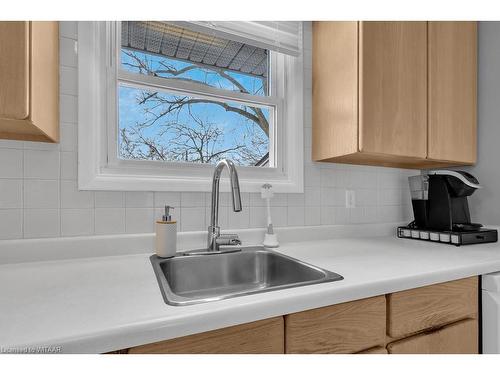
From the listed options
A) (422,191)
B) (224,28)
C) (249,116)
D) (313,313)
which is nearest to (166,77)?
(224,28)

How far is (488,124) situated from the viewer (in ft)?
5.44

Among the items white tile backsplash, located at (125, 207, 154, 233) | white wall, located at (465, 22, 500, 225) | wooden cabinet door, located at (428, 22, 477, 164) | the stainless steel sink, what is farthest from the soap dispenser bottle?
white wall, located at (465, 22, 500, 225)

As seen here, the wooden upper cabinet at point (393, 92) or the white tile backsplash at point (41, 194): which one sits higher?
the wooden upper cabinet at point (393, 92)

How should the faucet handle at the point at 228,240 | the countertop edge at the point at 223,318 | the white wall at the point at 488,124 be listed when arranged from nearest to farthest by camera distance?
1. the countertop edge at the point at 223,318
2. the faucet handle at the point at 228,240
3. the white wall at the point at 488,124

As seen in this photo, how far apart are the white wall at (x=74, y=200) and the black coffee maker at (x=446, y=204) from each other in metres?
0.55

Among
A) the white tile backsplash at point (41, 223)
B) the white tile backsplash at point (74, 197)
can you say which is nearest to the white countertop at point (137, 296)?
the white tile backsplash at point (41, 223)

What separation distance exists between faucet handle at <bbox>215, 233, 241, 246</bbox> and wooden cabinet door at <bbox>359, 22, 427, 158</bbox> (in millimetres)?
685

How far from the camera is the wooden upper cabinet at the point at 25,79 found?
0.70 m

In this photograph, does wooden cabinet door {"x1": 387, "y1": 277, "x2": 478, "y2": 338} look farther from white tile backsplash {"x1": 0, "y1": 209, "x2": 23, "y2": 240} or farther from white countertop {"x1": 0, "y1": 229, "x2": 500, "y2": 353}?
white tile backsplash {"x1": 0, "y1": 209, "x2": 23, "y2": 240}

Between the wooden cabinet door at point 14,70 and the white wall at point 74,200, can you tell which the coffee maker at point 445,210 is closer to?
the white wall at point 74,200

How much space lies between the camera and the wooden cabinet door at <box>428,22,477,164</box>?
1502 mm

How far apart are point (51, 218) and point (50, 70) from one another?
1.71 feet

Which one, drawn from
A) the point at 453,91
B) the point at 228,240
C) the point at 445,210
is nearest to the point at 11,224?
the point at 228,240

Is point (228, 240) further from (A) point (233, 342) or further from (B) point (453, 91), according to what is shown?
(B) point (453, 91)
